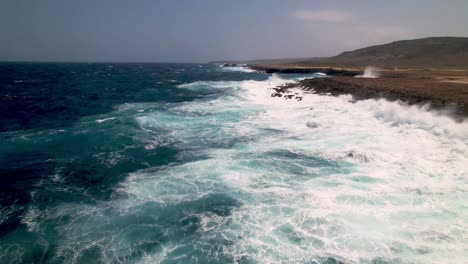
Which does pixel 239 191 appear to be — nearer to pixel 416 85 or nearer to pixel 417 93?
pixel 417 93

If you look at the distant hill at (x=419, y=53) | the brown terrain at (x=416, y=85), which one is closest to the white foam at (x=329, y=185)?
the brown terrain at (x=416, y=85)

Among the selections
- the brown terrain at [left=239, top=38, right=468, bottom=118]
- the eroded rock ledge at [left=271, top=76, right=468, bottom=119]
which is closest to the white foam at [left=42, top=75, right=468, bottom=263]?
the eroded rock ledge at [left=271, top=76, right=468, bottom=119]

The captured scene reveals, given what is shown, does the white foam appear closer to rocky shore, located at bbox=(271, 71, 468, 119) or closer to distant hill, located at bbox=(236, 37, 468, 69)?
rocky shore, located at bbox=(271, 71, 468, 119)

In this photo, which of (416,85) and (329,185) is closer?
(329,185)

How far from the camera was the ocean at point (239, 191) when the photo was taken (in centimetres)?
1063

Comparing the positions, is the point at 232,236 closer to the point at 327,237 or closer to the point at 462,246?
the point at 327,237

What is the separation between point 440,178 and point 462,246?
6176 millimetres

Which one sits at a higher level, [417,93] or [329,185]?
[417,93]

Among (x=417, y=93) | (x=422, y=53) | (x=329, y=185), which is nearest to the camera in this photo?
(x=329, y=185)

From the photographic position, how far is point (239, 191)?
1480cm

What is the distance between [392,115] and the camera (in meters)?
27.3

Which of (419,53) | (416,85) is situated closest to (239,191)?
(416,85)

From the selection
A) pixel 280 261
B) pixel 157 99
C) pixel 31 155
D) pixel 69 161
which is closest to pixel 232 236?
pixel 280 261

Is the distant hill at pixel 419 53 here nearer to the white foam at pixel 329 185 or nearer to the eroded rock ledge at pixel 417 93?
the eroded rock ledge at pixel 417 93
